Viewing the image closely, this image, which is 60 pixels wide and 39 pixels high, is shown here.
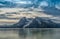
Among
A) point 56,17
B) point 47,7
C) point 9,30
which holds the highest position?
point 47,7

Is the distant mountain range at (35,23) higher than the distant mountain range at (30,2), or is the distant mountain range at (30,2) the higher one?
the distant mountain range at (30,2)

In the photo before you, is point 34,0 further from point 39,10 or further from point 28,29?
point 28,29

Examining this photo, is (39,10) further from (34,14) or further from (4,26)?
(4,26)

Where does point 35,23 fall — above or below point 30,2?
below

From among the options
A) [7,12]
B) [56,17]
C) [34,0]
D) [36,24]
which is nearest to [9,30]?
[7,12]

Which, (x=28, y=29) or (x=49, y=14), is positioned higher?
(x=49, y=14)

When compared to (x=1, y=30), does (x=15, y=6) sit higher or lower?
higher

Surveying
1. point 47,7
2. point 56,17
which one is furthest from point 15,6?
point 56,17

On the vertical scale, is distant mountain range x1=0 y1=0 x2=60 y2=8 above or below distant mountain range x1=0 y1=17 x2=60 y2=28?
above
